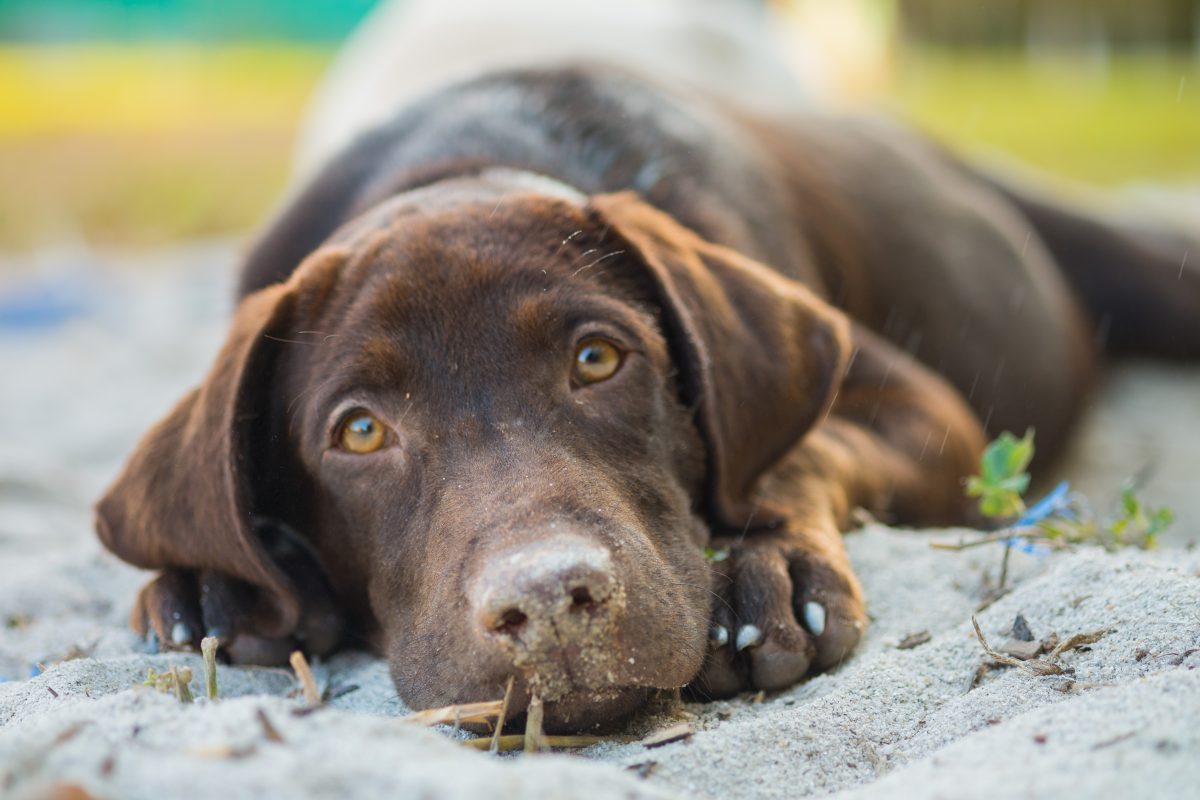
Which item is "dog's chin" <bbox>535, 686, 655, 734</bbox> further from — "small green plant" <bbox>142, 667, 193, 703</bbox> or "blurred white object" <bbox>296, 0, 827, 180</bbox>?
"blurred white object" <bbox>296, 0, 827, 180</bbox>

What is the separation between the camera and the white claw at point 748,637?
2643 millimetres

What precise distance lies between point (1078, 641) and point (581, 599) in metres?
0.87

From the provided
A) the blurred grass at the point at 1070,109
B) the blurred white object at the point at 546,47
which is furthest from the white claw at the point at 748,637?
the blurred grass at the point at 1070,109

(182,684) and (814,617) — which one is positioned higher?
→ (182,684)

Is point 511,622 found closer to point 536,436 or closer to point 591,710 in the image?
point 591,710

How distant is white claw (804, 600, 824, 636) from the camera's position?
270 centimetres

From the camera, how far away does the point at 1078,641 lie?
7.77ft

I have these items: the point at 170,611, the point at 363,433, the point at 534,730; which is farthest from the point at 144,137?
the point at 534,730

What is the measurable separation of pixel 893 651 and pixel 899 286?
236 cm

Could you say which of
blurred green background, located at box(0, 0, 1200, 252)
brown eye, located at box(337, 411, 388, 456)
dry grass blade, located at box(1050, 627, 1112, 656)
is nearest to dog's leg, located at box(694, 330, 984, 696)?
dry grass blade, located at box(1050, 627, 1112, 656)

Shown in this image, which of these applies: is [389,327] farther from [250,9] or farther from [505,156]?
[250,9]

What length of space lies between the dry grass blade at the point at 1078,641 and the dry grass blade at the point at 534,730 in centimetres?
89

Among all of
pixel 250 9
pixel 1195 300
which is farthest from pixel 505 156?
pixel 250 9

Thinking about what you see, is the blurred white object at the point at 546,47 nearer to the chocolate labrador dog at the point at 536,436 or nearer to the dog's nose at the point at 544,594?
the chocolate labrador dog at the point at 536,436
